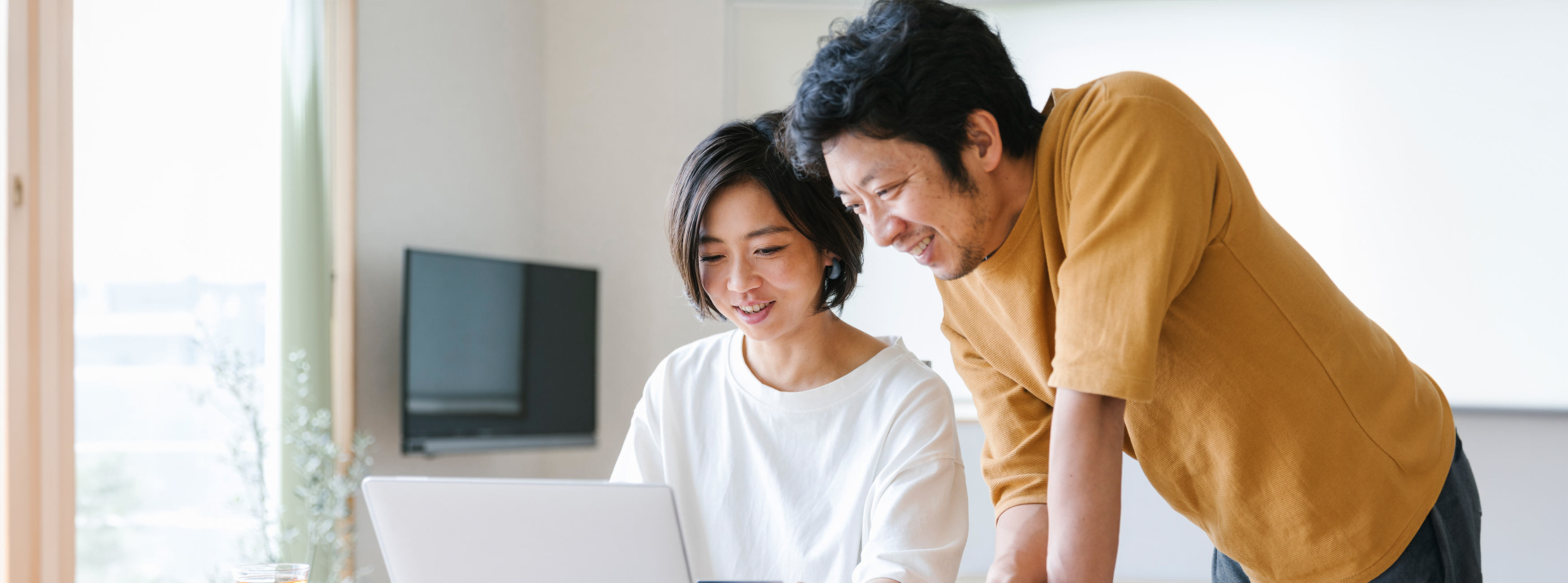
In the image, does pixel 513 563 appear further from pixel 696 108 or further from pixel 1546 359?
pixel 1546 359

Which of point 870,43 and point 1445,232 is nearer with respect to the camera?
point 870,43

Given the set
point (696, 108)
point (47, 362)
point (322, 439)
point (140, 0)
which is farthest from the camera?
point (696, 108)

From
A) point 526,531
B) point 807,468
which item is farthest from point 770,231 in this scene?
point 526,531

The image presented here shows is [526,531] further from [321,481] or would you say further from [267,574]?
[321,481]

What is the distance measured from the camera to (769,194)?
129 cm

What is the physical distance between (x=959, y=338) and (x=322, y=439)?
2.22 meters

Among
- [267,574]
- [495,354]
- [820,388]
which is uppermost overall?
[820,388]

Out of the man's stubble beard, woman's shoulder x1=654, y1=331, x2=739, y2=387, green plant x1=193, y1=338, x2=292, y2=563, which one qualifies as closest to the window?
green plant x1=193, y1=338, x2=292, y2=563

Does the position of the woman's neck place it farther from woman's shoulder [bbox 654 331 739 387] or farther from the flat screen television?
the flat screen television

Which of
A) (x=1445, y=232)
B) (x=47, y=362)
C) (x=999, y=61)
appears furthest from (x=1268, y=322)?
(x=1445, y=232)

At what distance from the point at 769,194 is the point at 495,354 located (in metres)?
2.52

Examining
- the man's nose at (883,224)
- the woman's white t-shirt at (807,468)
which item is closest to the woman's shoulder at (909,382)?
the woman's white t-shirt at (807,468)

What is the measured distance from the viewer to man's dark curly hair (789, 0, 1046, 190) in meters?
0.90

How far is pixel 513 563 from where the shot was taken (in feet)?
3.02
